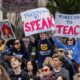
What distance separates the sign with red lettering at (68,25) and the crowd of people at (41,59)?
154 mm

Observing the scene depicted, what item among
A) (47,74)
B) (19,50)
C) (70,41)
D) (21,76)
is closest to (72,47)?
(70,41)

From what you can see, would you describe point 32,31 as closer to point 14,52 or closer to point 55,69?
point 14,52

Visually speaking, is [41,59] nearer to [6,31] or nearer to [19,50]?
[19,50]

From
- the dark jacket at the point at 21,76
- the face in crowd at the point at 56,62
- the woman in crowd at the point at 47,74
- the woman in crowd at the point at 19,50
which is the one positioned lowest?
the woman in crowd at the point at 19,50

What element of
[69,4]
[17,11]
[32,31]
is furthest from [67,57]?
[17,11]

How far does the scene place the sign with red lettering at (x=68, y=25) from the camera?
50.4 ft

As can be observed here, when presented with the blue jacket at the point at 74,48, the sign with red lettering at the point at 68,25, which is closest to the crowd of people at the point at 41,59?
the blue jacket at the point at 74,48

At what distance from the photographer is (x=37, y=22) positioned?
15891 millimetres

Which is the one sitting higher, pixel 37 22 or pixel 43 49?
pixel 37 22

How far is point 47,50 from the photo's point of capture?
15.0m

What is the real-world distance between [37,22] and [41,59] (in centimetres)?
123

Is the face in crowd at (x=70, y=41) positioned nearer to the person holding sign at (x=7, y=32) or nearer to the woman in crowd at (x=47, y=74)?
the person holding sign at (x=7, y=32)

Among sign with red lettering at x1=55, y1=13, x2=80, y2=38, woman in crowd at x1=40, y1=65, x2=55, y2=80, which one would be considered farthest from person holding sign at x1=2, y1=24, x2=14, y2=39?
woman in crowd at x1=40, y1=65, x2=55, y2=80

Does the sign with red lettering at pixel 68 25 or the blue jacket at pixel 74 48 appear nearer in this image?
the blue jacket at pixel 74 48
